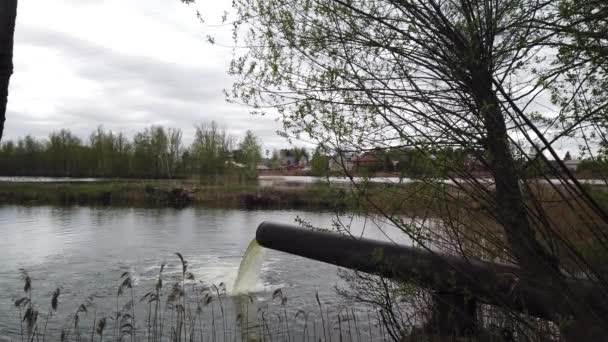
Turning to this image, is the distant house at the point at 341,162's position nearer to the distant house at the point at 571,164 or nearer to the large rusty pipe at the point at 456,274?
the large rusty pipe at the point at 456,274

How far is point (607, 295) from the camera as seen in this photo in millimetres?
2691

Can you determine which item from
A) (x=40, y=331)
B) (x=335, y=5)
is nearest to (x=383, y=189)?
(x=335, y=5)

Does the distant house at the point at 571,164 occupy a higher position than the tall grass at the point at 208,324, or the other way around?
the distant house at the point at 571,164

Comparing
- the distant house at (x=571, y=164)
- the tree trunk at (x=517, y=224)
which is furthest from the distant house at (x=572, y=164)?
the tree trunk at (x=517, y=224)

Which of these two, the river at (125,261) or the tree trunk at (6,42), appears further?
the river at (125,261)

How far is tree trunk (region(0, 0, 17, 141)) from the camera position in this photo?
308 cm

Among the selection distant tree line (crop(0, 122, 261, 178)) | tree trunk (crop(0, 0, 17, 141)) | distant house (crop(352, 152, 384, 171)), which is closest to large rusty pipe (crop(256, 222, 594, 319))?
distant house (crop(352, 152, 384, 171))

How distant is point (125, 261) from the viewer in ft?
37.7

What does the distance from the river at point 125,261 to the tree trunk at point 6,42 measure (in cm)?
270

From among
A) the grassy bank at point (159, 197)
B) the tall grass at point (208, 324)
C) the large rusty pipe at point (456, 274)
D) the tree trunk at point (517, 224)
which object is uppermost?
the tree trunk at point (517, 224)

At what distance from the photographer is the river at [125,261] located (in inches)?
325

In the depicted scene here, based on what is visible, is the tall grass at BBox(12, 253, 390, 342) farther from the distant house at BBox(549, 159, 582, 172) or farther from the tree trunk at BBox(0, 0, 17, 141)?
the distant house at BBox(549, 159, 582, 172)

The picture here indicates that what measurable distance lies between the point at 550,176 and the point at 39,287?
9.04 m

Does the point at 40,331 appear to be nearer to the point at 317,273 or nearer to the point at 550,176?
the point at 317,273
